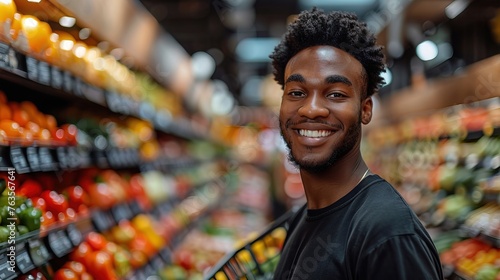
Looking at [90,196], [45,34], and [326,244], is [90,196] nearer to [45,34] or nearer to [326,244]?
[45,34]

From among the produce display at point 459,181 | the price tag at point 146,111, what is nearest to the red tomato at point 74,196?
the price tag at point 146,111

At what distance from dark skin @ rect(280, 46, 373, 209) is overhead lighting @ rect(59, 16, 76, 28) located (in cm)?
176

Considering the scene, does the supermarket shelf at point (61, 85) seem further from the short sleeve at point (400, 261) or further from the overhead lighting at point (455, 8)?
the overhead lighting at point (455, 8)

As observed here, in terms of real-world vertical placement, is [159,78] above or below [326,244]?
above

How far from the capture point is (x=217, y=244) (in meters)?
6.85

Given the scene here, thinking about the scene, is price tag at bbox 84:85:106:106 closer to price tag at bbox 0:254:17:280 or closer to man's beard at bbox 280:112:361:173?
price tag at bbox 0:254:17:280

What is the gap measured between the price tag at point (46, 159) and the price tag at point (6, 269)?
0.65 meters

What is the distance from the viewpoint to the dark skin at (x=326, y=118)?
197 cm

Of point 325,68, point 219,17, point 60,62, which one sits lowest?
point 325,68

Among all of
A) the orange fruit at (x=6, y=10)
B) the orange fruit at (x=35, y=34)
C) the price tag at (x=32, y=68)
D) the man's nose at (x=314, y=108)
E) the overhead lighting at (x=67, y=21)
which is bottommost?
the man's nose at (x=314, y=108)

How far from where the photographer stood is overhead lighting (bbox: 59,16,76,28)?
3.37 meters

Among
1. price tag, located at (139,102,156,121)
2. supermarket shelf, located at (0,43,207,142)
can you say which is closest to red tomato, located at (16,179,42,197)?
supermarket shelf, located at (0,43,207,142)

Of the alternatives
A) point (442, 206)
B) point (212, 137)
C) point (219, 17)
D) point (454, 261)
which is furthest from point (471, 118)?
point (212, 137)

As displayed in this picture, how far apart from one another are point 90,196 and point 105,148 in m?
0.38
